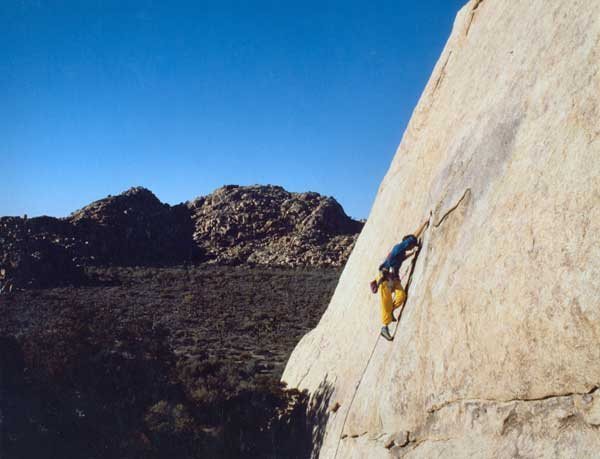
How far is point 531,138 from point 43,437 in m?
9.57

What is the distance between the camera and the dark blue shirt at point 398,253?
6.94 m

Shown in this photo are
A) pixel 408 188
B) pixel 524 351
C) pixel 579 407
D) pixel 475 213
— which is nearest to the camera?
pixel 579 407

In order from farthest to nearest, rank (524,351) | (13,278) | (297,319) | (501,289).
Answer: (13,278)
(297,319)
(501,289)
(524,351)

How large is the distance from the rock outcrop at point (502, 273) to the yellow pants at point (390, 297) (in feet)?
0.86

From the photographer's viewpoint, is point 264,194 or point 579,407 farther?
point 264,194

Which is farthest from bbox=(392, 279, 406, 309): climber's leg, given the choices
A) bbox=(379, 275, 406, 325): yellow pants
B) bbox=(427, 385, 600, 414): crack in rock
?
bbox=(427, 385, 600, 414): crack in rock

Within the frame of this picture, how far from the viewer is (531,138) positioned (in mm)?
4770

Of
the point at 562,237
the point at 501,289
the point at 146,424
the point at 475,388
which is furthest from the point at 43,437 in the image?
the point at 562,237

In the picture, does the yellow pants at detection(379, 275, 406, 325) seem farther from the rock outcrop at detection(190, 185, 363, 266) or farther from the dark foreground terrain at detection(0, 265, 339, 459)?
the rock outcrop at detection(190, 185, 363, 266)

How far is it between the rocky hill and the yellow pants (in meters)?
42.4

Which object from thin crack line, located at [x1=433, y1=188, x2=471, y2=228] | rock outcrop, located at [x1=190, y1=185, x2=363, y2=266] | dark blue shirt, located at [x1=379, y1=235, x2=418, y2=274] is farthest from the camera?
rock outcrop, located at [x1=190, y1=185, x2=363, y2=266]

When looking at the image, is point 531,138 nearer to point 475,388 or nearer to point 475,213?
point 475,213

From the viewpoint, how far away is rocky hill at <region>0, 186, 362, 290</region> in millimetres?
47853

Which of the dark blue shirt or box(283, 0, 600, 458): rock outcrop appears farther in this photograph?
the dark blue shirt
